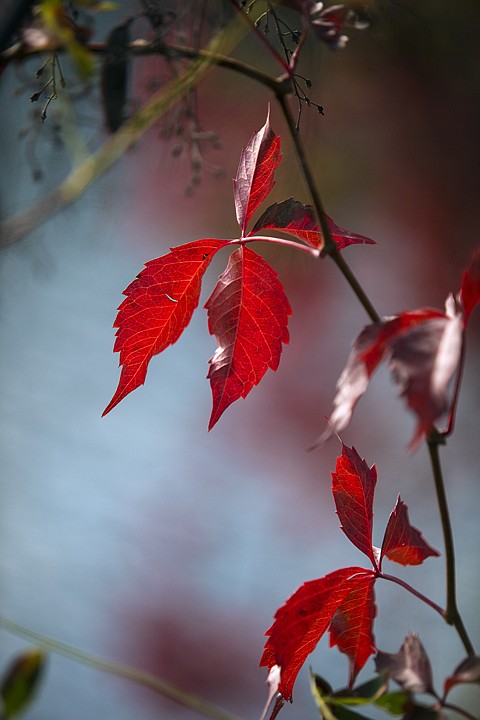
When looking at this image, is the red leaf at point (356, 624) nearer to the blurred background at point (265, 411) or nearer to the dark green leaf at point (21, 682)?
the dark green leaf at point (21, 682)

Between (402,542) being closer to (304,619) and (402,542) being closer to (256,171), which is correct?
(304,619)

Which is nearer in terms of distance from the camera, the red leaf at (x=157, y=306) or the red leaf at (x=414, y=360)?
the red leaf at (x=414, y=360)

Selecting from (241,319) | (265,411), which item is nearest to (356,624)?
(241,319)

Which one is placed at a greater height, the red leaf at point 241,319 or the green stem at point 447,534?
the red leaf at point 241,319

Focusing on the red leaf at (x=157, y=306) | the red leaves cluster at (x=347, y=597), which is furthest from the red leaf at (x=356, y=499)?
the red leaf at (x=157, y=306)

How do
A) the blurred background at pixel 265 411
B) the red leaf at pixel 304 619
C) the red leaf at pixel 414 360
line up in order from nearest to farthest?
the red leaf at pixel 414 360
the red leaf at pixel 304 619
the blurred background at pixel 265 411

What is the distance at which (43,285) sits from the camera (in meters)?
1.44

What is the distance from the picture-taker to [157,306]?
1.10ft

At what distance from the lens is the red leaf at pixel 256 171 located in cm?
33

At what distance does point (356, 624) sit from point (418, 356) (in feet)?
0.52

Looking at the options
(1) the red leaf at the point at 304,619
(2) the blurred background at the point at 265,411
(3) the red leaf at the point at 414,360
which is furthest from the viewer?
(2) the blurred background at the point at 265,411

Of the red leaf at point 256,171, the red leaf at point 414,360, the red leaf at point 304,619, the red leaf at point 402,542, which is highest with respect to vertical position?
the red leaf at point 256,171

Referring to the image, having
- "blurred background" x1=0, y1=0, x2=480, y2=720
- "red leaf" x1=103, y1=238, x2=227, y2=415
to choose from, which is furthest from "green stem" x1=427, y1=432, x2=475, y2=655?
"blurred background" x1=0, y1=0, x2=480, y2=720

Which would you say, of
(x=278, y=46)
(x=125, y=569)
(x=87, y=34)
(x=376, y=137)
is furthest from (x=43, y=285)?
(x=87, y=34)
